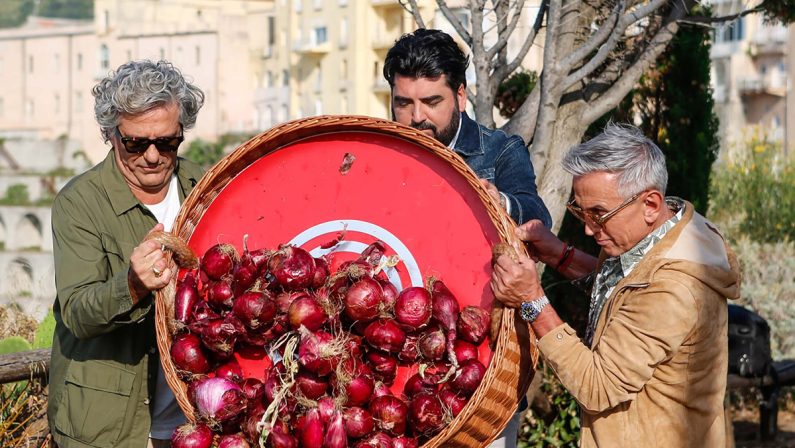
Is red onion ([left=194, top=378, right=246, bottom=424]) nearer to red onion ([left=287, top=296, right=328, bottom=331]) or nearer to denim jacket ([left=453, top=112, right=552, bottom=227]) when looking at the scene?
red onion ([left=287, top=296, right=328, bottom=331])

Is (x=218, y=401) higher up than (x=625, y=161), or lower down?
lower down

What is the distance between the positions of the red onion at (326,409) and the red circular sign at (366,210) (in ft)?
0.91

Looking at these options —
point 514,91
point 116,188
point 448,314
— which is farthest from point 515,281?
point 514,91

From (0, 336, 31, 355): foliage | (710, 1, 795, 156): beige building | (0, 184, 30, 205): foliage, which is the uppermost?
(710, 1, 795, 156): beige building

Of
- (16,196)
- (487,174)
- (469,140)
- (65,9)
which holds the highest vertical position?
(65,9)

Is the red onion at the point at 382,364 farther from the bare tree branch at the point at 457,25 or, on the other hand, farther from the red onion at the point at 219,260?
the bare tree branch at the point at 457,25

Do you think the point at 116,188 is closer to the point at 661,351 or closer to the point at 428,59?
the point at 428,59

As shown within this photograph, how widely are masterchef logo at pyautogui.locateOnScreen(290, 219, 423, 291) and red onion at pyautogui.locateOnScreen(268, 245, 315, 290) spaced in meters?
0.17

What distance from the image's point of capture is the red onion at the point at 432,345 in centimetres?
341

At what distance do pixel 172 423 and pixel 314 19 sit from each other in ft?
209

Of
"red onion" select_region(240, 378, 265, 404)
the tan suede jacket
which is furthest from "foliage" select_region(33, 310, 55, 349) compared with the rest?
the tan suede jacket

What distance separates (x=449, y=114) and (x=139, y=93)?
1.03m

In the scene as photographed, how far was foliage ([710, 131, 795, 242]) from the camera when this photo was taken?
13547 millimetres

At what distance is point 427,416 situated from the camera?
332 centimetres
